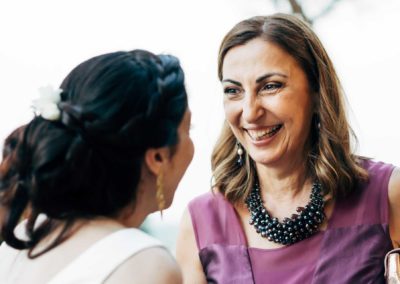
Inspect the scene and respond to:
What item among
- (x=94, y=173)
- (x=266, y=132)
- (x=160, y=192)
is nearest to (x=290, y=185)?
(x=266, y=132)

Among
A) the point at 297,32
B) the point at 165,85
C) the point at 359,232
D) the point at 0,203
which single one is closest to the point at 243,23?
the point at 297,32

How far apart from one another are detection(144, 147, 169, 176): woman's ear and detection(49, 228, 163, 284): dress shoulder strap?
172mm

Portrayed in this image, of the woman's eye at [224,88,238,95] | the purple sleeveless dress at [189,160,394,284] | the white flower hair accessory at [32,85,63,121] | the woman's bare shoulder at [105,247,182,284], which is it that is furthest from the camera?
the woman's eye at [224,88,238,95]

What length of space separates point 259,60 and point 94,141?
3.77 feet

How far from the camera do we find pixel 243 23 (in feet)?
8.98

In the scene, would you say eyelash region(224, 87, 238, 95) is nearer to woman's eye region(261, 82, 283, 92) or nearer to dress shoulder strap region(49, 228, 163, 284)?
woman's eye region(261, 82, 283, 92)

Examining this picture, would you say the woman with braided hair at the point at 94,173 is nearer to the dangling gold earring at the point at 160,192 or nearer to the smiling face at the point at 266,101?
the dangling gold earring at the point at 160,192

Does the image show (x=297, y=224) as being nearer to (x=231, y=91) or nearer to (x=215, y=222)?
(x=215, y=222)

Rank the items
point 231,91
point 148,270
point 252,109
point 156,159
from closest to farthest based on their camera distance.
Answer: point 148,270 < point 156,159 < point 252,109 < point 231,91

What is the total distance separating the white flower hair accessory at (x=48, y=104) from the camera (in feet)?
5.31

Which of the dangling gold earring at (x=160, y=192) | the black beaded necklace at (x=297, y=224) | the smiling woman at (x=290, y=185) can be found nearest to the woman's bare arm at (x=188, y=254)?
the smiling woman at (x=290, y=185)

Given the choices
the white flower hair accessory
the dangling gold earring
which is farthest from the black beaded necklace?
the white flower hair accessory

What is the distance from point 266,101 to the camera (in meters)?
2.57

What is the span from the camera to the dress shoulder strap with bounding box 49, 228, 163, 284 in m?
→ 1.52
